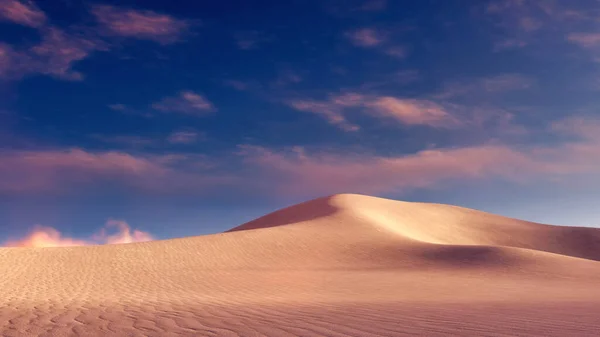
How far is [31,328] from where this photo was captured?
6961 millimetres

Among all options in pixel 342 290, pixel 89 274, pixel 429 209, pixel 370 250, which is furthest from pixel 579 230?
pixel 89 274

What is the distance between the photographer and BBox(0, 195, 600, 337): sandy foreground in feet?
22.5

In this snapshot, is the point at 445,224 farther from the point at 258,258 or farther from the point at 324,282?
the point at 324,282

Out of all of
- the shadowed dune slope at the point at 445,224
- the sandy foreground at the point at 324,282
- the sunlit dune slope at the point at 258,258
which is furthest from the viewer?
the shadowed dune slope at the point at 445,224

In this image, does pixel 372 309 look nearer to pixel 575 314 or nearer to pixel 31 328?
pixel 575 314

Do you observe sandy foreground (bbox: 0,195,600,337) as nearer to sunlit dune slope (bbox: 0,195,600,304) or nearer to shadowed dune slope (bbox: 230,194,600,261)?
sunlit dune slope (bbox: 0,195,600,304)

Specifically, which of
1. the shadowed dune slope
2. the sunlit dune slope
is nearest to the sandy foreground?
the sunlit dune slope

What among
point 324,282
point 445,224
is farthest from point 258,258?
point 445,224

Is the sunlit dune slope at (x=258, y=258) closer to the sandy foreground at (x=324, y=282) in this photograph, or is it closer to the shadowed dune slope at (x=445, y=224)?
the sandy foreground at (x=324, y=282)

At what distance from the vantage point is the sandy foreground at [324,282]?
6.86 metres

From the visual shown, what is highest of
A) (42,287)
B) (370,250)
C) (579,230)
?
(579,230)

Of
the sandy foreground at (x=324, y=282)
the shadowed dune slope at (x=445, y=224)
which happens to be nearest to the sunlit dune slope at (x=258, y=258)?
the sandy foreground at (x=324, y=282)

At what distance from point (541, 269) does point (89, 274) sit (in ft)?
66.2

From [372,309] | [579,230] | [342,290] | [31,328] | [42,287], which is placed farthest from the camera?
[579,230]
